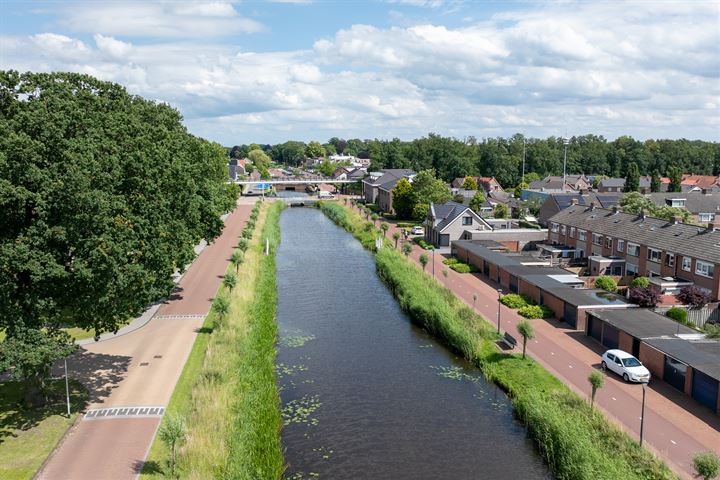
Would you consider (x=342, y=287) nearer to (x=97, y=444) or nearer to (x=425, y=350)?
(x=425, y=350)

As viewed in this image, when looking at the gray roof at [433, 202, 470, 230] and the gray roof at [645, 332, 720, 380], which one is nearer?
the gray roof at [645, 332, 720, 380]

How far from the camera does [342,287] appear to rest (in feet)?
170

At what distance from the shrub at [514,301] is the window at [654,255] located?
12.7m

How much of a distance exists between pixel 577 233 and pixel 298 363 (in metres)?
37.2

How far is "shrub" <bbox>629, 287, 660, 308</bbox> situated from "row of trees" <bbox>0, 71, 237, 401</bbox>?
29.4m

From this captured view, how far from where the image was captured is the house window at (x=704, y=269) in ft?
136

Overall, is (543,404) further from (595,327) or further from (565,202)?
(565,202)

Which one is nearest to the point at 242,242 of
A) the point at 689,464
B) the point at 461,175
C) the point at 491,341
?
the point at 491,341

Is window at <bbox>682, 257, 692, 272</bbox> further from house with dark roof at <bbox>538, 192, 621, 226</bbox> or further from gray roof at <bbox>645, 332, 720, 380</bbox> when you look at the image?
house with dark roof at <bbox>538, 192, 621, 226</bbox>

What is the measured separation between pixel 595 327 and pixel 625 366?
630 cm

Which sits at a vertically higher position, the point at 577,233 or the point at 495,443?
the point at 577,233

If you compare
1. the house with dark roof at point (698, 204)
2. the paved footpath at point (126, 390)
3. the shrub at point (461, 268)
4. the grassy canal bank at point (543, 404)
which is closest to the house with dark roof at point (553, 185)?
the house with dark roof at point (698, 204)

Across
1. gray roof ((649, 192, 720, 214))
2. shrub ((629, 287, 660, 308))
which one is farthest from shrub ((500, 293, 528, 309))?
gray roof ((649, 192, 720, 214))

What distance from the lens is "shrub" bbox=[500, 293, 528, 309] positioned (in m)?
42.1
